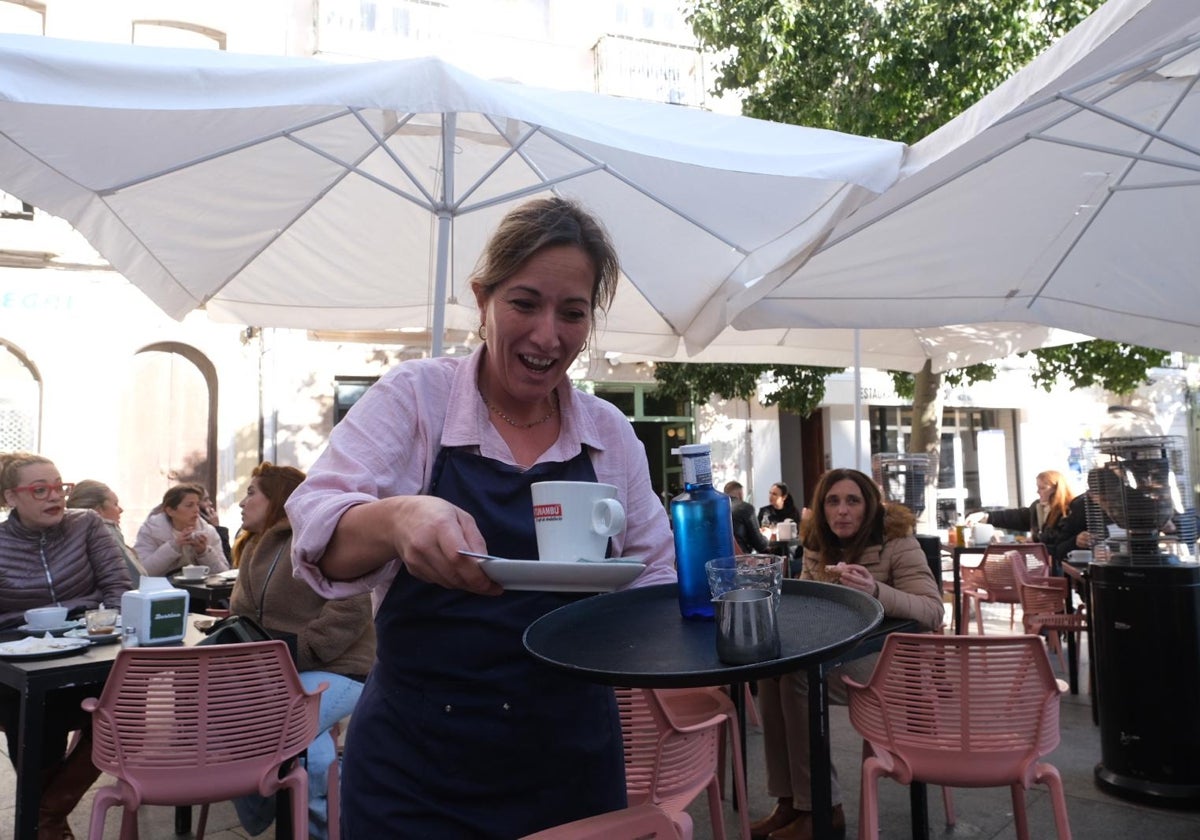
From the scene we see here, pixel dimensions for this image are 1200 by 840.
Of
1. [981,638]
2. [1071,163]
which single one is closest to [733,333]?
[1071,163]

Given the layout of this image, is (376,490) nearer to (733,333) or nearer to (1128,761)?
(1128,761)

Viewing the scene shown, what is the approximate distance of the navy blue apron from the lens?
1.41m

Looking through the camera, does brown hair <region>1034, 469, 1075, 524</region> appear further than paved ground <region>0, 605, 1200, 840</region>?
Yes

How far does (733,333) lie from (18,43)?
593 centimetres

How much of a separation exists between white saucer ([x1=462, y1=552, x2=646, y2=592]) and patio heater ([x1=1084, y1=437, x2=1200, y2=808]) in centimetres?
427

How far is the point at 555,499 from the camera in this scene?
128cm

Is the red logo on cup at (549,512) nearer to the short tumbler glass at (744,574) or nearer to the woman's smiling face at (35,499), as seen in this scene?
the short tumbler glass at (744,574)

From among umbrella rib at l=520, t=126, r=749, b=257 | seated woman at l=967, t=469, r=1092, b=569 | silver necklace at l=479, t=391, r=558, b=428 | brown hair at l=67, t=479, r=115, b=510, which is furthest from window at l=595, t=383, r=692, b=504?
silver necklace at l=479, t=391, r=558, b=428

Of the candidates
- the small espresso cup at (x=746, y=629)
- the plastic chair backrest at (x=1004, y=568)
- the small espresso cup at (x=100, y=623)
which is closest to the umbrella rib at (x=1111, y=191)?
the plastic chair backrest at (x=1004, y=568)

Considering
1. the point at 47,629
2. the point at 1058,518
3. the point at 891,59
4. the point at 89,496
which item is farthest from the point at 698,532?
the point at 891,59

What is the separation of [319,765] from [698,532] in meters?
2.84

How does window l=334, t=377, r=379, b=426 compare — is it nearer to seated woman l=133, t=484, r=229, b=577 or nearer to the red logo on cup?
seated woman l=133, t=484, r=229, b=577

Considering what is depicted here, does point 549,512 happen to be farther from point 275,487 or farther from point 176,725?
point 275,487

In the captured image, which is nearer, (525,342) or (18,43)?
(525,342)
